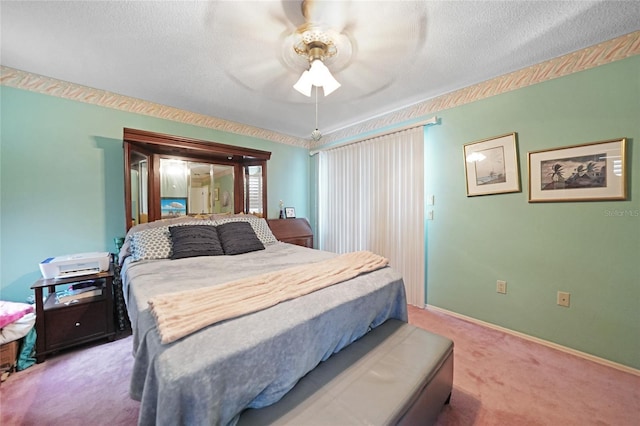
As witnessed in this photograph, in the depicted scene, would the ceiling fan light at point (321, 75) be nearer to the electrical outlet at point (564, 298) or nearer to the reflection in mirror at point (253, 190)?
the reflection in mirror at point (253, 190)

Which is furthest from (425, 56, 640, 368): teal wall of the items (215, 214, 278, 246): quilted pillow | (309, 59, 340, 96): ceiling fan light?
(215, 214, 278, 246): quilted pillow

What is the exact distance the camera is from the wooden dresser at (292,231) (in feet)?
11.4

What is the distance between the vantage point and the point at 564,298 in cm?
195

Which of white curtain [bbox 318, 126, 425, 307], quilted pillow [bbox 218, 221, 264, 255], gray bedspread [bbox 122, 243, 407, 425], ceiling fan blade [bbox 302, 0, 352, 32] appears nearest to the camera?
gray bedspread [bbox 122, 243, 407, 425]

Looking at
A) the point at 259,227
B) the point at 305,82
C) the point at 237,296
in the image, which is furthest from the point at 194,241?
the point at 305,82

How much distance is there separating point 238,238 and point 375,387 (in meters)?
1.91

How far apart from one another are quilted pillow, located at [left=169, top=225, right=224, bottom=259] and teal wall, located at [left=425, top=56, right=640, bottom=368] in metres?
2.43

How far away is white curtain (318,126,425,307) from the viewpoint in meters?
2.81

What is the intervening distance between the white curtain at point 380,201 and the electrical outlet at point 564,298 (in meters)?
1.14

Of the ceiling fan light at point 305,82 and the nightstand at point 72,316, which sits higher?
the ceiling fan light at point 305,82

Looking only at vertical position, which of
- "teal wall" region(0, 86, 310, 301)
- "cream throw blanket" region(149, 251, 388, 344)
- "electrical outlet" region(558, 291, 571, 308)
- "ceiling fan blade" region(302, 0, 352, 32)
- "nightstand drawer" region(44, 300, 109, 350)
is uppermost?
→ "ceiling fan blade" region(302, 0, 352, 32)

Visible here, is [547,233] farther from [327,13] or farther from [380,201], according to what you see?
[327,13]

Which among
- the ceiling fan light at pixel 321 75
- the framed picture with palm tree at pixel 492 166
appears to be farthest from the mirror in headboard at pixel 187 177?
the framed picture with palm tree at pixel 492 166

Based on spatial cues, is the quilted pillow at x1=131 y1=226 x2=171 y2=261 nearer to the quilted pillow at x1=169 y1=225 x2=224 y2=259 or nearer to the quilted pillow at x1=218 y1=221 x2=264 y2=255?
the quilted pillow at x1=169 y1=225 x2=224 y2=259
